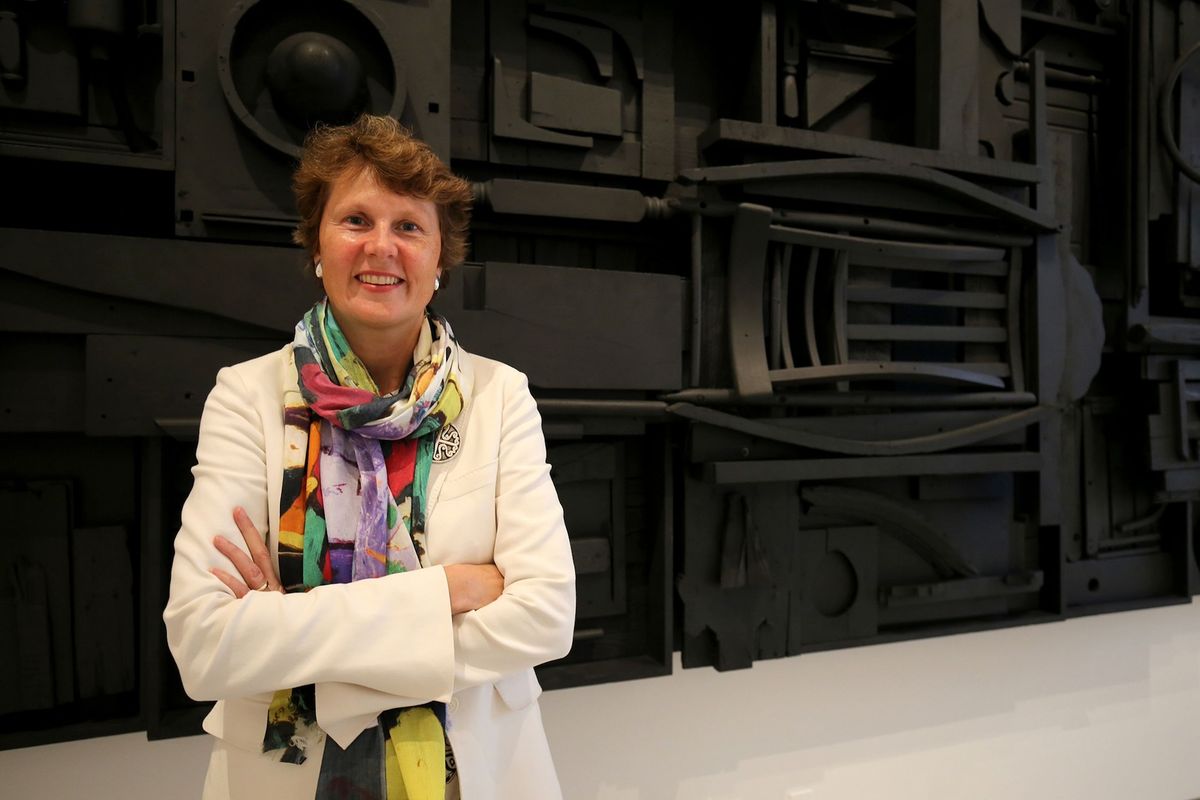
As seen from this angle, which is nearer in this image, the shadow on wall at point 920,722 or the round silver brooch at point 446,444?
the round silver brooch at point 446,444

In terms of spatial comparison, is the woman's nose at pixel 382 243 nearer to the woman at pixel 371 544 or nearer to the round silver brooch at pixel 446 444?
the woman at pixel 371 544

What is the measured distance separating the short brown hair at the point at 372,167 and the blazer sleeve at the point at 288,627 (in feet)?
1.23

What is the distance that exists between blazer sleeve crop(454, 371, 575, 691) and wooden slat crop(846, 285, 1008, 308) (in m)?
1.14

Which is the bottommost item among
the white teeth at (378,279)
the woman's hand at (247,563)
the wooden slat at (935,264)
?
the woman's hand at (247,563)

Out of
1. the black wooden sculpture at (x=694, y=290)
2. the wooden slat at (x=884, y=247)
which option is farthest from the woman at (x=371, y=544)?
the wooden slat at (x=884, y=247)

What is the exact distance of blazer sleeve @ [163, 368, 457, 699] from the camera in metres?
0.69

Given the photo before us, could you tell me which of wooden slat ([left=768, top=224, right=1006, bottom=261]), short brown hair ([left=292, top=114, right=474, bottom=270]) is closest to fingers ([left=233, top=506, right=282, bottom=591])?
short brown hair ([left=292, top=114, right=474, bottom=270])

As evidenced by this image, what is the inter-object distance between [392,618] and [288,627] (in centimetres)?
11

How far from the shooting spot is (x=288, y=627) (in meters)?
0.70

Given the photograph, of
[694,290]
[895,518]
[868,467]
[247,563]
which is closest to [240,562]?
[247,563]

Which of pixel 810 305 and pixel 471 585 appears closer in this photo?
pixel 471 585

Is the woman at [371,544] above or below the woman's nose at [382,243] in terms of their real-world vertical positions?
below

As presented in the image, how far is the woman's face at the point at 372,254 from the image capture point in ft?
2.75

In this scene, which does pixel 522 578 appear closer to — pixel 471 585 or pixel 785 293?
pixel 471 585
